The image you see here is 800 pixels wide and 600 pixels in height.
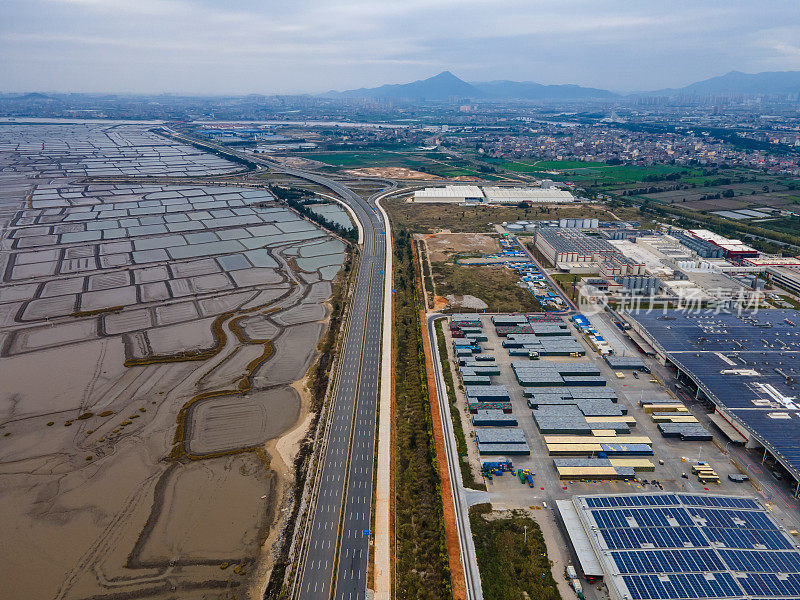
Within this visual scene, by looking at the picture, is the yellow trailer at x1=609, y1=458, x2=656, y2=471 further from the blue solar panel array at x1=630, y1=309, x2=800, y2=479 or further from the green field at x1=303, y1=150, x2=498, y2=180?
the green field at x1=303, y1=150, x2=498, y2=180

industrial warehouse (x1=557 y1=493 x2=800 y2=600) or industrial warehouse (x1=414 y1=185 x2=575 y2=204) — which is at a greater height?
industrial warehouse (x1=414 y1=185 x2=575 y2=204)

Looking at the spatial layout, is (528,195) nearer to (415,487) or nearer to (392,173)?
(392,173)

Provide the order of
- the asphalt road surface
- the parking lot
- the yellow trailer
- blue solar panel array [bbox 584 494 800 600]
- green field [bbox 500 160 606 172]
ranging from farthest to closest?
green field [bbox 500 160 606 172], the yellow trailer, the parking lot, the asphalt road surface, blue solar panel array [bbox 584 494 800 600]

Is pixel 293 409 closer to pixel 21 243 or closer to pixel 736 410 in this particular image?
pixel 736 410

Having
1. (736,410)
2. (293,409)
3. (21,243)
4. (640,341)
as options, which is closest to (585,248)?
(640,341)

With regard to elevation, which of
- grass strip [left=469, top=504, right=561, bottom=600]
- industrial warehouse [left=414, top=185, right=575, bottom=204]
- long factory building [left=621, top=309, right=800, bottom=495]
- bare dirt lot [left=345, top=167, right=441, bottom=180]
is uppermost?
bare dirt lot [left=345, top=167, right=441, bottom=180]

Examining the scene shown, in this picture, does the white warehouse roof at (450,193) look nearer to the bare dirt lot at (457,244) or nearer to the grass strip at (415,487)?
the bare dirt lot at (457,244)

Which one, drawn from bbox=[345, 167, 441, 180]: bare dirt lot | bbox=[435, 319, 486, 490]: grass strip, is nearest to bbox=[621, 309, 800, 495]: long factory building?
bbox=[435, 319, 486, 490]: grass strip
